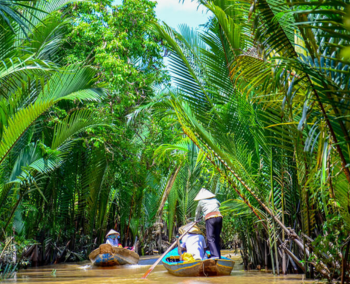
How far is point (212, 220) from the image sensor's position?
8.77 meters

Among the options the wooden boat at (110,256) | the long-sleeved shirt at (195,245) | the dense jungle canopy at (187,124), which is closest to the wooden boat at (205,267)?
the long-sleeved shirt at (195,245)

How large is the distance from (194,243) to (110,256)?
3656 millimetres

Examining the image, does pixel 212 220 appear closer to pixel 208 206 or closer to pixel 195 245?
pixel 208 206

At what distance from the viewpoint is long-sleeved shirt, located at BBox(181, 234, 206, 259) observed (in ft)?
28.8

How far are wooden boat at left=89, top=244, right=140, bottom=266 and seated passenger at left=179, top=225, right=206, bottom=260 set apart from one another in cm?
331

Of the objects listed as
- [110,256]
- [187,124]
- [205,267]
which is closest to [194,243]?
[205,267]

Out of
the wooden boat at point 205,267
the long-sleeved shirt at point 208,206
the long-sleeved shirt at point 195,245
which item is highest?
the long-sleeved shirt at point 208,206

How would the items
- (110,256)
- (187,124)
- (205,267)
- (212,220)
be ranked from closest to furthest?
(187,124) < (205,267) < (212,220) < (110,256)

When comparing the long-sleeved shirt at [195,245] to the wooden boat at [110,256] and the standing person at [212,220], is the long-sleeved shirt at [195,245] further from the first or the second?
the wooden boat at [110,256]

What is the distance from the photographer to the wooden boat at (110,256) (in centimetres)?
1158

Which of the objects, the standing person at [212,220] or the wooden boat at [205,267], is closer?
the wooden boat at [205,267]

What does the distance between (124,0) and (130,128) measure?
12.5 feet

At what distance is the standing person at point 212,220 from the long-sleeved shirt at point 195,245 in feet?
0.80

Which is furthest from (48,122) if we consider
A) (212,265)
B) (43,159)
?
(212,265)
